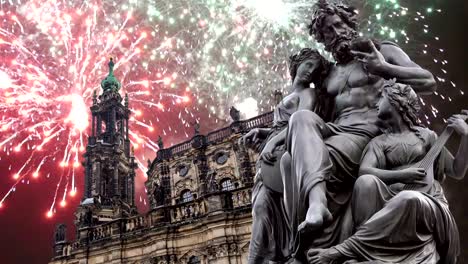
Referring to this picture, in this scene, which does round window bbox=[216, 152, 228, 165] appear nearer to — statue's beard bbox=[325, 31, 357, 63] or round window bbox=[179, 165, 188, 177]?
round window bbox=[179, 165, 188, 177]

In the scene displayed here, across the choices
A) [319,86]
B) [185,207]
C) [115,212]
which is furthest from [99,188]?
[319,86]

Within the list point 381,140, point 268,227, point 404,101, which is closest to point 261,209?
point 268,227

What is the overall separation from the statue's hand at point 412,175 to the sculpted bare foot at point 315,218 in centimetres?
53

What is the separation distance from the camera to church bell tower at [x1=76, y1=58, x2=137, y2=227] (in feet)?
108

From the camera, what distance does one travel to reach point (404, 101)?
308 cm

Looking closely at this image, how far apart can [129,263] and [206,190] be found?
30.6 ft

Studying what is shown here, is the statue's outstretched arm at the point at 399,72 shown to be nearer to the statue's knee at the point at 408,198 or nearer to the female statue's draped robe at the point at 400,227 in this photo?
the female statue's draped robe at the point at 400,227

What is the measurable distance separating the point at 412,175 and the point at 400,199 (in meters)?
0.31

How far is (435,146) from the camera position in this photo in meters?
2.95

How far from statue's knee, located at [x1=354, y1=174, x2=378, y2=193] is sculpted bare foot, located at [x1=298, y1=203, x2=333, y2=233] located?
25 centimetres

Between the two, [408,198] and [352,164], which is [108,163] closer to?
[352,164]

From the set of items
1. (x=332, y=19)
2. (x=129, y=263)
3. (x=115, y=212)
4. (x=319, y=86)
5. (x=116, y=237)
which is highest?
(x=115, y=212)

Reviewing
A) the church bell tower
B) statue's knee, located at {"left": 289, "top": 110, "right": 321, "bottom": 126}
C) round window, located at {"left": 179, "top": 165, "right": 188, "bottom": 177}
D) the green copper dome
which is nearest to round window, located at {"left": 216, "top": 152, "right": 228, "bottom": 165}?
round window, located at {"left": 179, "top": 165, "right": 188, "bottom": 177}

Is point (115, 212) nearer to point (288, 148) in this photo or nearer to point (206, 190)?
point (206, 190)
